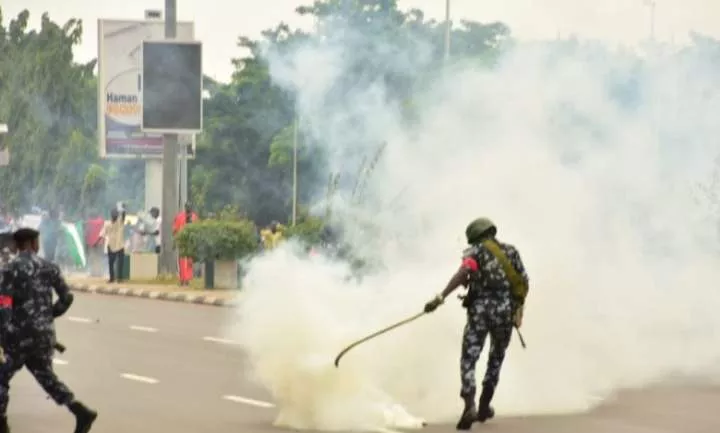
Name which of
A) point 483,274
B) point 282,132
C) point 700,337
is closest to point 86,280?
point 282,132

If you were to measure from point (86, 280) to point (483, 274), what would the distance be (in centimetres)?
2639

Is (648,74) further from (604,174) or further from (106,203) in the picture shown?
(106,203)

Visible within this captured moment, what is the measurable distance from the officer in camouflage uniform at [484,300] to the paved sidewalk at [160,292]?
16.4m

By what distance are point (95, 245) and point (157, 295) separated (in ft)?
26.5

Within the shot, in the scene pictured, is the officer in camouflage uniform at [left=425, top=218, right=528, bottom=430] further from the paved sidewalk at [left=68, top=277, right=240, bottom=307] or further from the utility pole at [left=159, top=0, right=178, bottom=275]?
the utility pole at [left=159, top=0, right=178, bottom=275]

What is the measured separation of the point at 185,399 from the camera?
15.4 m

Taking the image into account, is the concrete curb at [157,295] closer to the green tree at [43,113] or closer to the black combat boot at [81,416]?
Result: the black combat boot at [81,416]

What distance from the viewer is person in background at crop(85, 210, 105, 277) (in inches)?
1597

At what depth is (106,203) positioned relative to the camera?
7138 centimetres

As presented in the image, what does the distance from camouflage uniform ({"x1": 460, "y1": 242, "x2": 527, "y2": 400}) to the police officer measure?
2.93 m

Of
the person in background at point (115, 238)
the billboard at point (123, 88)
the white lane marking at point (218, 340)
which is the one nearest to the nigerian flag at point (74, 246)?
the billboard at point (123, 88)

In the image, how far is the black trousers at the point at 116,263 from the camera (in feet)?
121

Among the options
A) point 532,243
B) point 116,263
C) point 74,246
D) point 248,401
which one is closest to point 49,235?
point 116,263

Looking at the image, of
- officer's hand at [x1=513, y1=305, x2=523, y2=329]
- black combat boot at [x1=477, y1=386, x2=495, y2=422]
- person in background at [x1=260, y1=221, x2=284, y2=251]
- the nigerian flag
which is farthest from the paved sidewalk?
officer's hand at [x1=513, y1=305, x2=523, y2=329]
